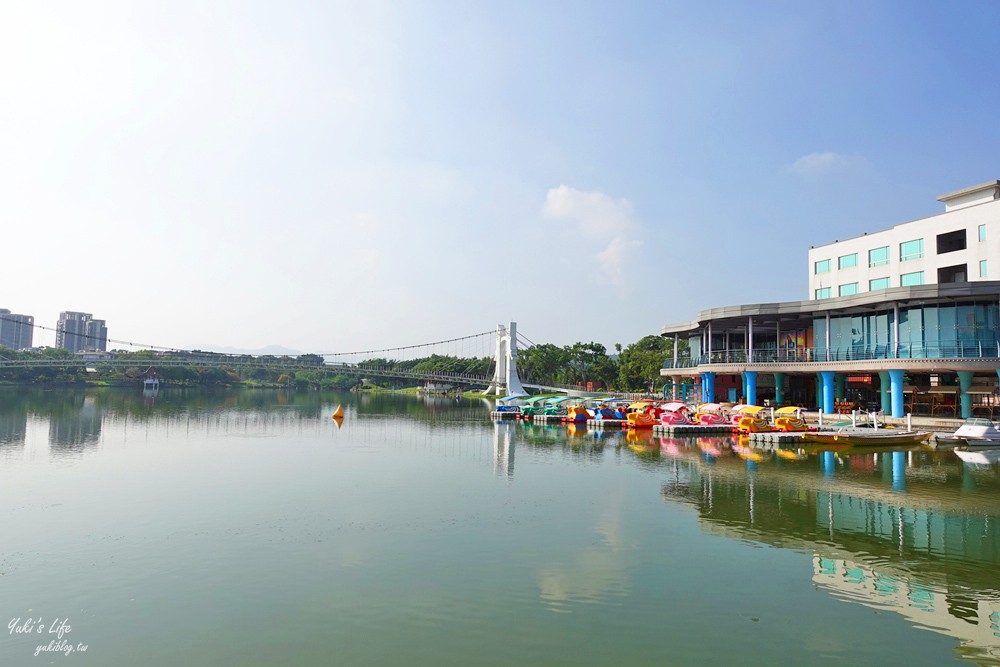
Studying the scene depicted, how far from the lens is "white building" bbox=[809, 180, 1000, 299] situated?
45.1 meters

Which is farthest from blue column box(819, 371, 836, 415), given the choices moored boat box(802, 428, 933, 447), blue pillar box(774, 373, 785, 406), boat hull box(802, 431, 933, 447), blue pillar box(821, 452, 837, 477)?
blue pillar box(821, 452, 837, 477)

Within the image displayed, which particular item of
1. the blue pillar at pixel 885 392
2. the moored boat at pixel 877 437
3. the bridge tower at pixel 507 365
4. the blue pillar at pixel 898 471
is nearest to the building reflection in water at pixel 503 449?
the blue pillar at pixel 898 471

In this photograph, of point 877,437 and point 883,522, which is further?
point 877,437

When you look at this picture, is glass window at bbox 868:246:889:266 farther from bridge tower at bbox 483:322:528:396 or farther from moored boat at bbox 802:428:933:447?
bridge tower at bbox 483:322:528:396

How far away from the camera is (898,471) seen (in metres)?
26.8

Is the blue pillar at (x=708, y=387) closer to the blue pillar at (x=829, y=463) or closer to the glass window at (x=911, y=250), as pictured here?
the glass window at (x=911, y=250)

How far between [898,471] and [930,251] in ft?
97.4

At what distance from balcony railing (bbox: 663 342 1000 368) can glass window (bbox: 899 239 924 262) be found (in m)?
12.0

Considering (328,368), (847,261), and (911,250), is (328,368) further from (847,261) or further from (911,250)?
(911,250)

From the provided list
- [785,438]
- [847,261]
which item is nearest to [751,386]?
[785,438]

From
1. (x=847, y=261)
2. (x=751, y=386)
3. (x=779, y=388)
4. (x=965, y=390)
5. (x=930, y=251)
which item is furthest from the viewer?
(x=847, y=261)

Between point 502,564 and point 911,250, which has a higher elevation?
point 911,250

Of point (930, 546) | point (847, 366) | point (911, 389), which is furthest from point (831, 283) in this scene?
point (930, 546)

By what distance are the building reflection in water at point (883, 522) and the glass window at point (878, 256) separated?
26.3 meters
